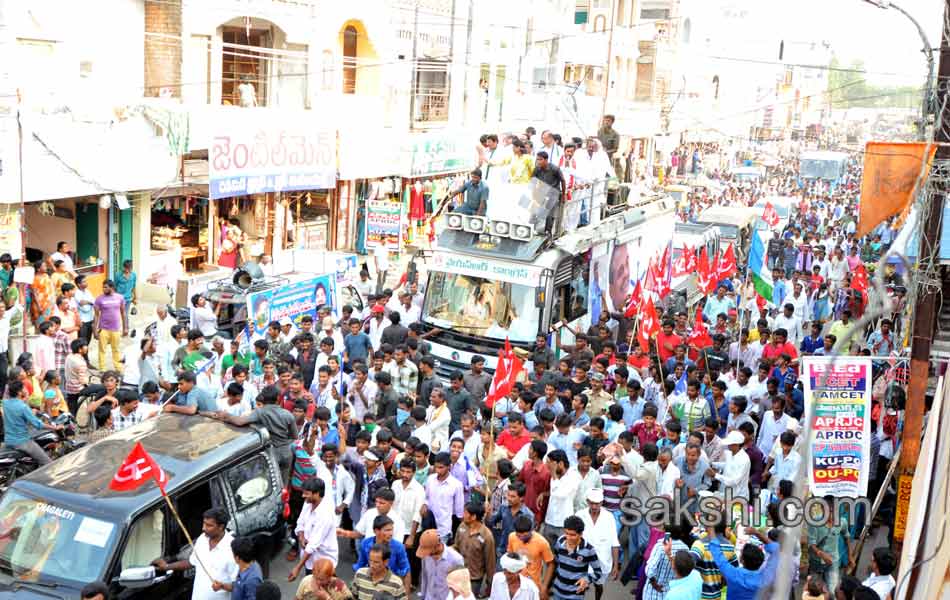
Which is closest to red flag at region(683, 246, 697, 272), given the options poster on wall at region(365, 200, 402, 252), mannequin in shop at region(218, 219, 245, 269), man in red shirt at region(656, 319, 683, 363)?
man in red shirt at region(656, 319, 683, 363)

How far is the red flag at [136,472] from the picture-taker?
6875 millimetres

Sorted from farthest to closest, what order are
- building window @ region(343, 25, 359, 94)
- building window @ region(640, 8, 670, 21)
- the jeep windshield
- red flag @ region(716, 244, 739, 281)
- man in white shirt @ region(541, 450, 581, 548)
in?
building window @ region(640, 8, 670, 21)
building window @ region(343, 25, 359, 94)
red flag @ region(716, 244, 739, 281)
man in white shirt @ region(541, 450, 581, 548)
the jeep windshield

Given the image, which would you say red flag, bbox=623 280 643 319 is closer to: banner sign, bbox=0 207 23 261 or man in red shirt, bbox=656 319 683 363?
man in red shirt, bbox=656 319 683 363

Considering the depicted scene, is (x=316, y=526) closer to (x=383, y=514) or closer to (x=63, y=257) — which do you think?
(x=383, y=514)

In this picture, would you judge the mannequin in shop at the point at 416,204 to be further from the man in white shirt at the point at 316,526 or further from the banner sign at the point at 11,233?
the man in white shirt at the point at 316,526

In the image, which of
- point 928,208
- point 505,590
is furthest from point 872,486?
point 505,590

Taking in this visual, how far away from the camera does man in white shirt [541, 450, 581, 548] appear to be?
8.42 m

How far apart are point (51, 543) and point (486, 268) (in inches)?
278

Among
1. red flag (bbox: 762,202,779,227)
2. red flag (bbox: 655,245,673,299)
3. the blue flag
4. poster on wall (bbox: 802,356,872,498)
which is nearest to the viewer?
poster on wall (bbox: 802,356,872,498)

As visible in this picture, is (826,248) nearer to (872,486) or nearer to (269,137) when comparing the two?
(269,137)

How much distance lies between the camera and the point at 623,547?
9.59 metres

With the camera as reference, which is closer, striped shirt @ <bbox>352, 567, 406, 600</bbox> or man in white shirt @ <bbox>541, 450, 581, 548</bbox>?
striped shirt @ <bbox>352, 567, 406, 600</bbox>

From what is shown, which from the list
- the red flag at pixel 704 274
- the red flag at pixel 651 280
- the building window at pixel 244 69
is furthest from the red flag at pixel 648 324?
the building window at pixel 244 69

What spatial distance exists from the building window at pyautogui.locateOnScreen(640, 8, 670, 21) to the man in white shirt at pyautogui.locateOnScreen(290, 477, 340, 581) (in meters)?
50.6
